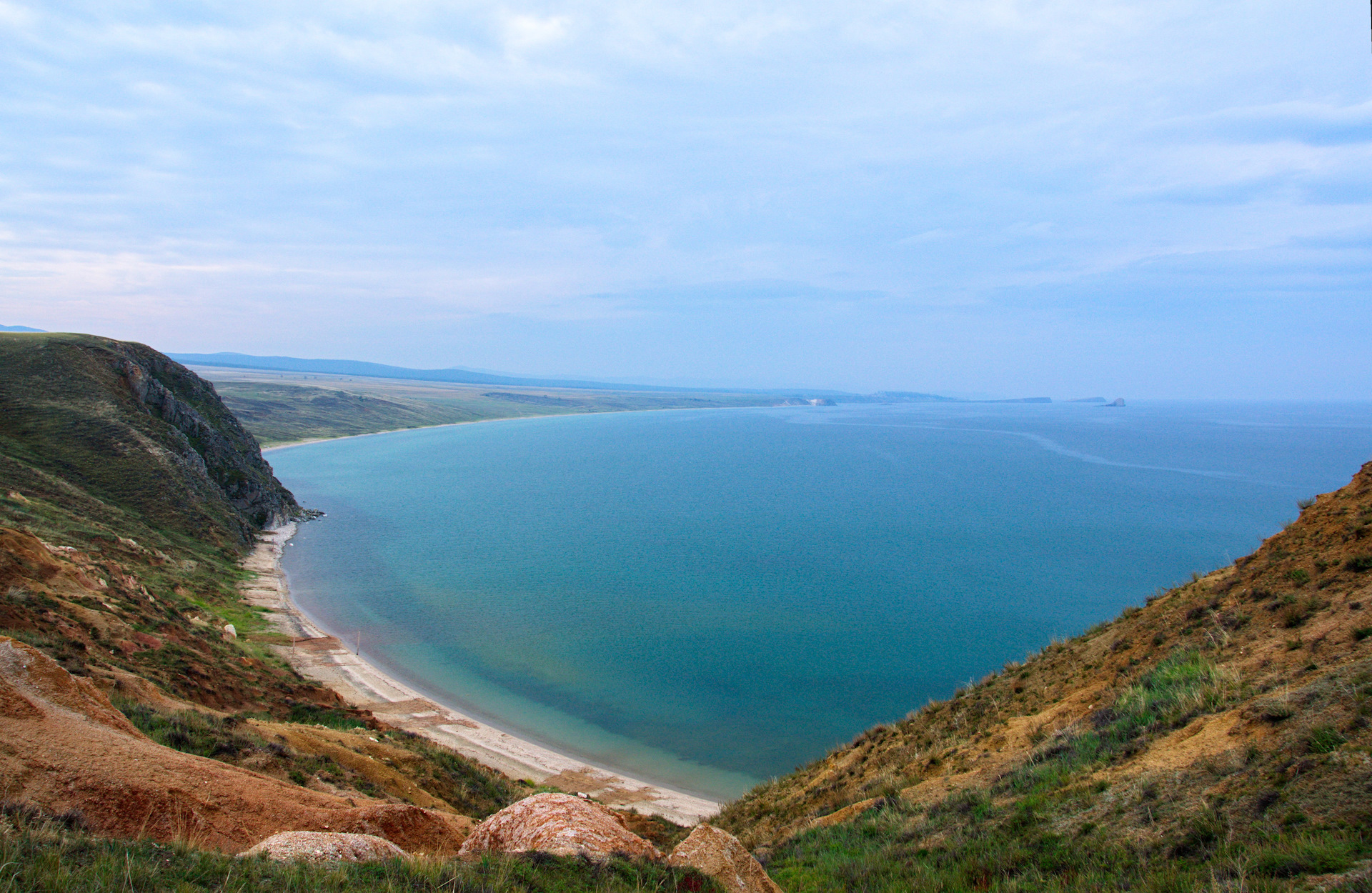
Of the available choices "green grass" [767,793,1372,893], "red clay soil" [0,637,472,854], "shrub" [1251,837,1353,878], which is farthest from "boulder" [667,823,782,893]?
"shrub" [1251,837,1353,878]

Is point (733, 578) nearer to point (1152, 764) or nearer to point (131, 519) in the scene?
point (131, 519)

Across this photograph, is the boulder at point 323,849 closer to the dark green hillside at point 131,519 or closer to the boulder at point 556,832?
the boulder at point 556,832

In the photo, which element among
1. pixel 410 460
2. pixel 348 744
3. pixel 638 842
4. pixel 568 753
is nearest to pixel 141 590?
pixel 348 744

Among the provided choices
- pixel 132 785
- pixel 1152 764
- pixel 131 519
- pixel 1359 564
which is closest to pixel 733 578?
pixel 1359 564

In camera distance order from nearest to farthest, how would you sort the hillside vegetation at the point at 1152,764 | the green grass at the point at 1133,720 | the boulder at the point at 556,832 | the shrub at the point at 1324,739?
the hillside vegetation at the point at 1152,764 < the shrub at the point at 1324,739 < the boulder at the point at 556,832 < the green grass at the point at 1133,720

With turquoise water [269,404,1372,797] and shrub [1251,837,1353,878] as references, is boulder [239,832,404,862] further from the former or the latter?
turquoise water [269,404,1372,797]

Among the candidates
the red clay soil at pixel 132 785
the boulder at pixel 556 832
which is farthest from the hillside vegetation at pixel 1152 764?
the red clay soil at pixel 132 785

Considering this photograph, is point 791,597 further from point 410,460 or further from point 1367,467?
point 410,460
